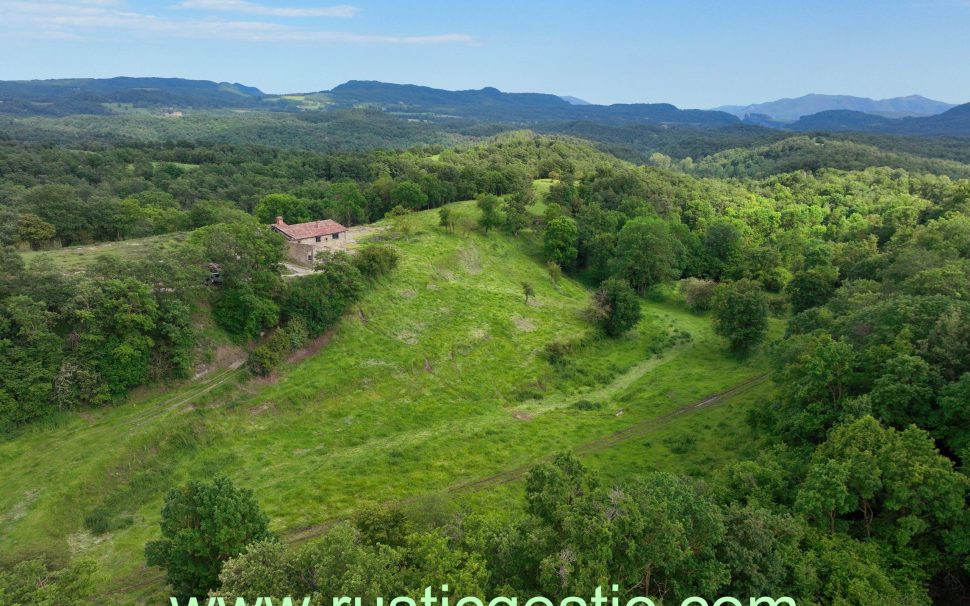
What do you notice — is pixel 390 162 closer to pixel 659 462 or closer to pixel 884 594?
pixel 659 462

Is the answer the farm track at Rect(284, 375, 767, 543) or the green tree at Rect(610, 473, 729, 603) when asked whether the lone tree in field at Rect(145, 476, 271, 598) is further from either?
the green tree at Rect(610, 473, 729, 603)

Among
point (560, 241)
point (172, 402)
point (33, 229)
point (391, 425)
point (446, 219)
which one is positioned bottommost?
point (391, 425)

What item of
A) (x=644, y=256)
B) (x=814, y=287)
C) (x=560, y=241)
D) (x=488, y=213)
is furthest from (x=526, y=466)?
(x=488, y=213)

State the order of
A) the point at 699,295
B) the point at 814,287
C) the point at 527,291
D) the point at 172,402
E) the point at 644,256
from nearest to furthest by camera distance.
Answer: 1. the point at 172,402
2. the point at 814,287
3. the point at 527,291
4. the point at 699,295
5. the point at 644,256

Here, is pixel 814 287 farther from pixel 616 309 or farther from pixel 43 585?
pixel 43 585

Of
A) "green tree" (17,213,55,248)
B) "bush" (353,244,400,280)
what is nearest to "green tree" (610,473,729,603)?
"bush" (353,244,400,280)

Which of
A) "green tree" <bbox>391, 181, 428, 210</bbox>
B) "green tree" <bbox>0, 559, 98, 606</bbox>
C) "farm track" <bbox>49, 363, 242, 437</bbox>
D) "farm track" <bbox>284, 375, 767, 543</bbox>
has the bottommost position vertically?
"farm track" <bbox>284, 375, 767, 543</bbox>


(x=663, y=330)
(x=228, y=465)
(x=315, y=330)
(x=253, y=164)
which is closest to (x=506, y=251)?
(x=663, y=330)
